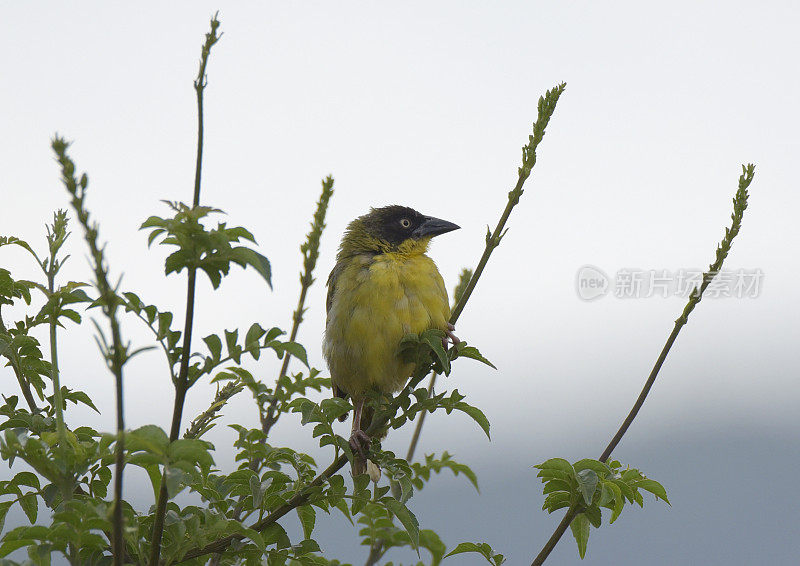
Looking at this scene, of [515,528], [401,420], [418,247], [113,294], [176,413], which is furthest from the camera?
[515,528]

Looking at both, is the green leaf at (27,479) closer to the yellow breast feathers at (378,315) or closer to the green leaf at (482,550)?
the green leaf at (482,550)

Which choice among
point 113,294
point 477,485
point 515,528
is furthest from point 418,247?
point 515,528

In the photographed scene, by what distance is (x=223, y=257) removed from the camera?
1867 mm

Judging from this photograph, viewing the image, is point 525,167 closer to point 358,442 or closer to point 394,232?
point 358,442

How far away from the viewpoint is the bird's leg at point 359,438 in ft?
11.5

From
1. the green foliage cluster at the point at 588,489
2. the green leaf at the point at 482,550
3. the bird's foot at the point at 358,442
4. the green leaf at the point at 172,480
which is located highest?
the green leaf at the point at 172,480

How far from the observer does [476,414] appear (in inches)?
104

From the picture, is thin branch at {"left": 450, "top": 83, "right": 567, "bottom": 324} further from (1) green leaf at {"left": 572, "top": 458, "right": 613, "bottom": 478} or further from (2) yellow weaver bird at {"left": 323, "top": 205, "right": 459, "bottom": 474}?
(2) yellow weaver bird at {"left": 323, "top": 205, "right": 459, "bottom": 474}

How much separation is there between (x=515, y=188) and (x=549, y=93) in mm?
365

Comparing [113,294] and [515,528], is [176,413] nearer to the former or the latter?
[113,294]

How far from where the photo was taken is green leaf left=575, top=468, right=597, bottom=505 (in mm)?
2492

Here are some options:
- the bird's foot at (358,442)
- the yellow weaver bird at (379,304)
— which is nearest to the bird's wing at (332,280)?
the yellow weaver bird at (379,304)

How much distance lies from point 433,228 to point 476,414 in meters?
2.67

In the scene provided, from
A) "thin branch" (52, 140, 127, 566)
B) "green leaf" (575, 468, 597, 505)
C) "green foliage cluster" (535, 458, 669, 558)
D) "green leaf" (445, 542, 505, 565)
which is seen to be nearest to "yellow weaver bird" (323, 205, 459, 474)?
"green leaf" (445, 542, 505, 565)
